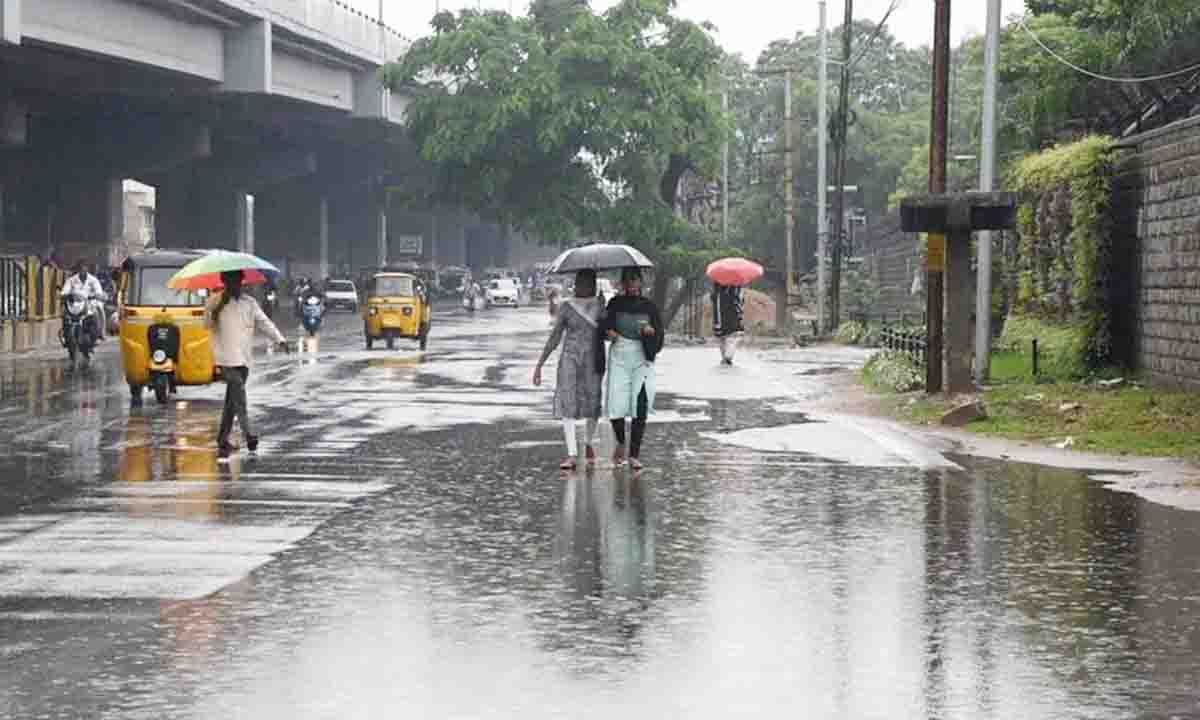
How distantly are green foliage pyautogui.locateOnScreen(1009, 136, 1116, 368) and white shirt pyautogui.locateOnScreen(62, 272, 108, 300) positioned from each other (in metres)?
16.4

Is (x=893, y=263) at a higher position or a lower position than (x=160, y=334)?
higher

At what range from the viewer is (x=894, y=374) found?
29938mm

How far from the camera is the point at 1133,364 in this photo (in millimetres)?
27453

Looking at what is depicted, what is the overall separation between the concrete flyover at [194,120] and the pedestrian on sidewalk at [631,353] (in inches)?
893

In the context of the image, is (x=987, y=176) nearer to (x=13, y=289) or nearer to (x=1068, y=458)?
(x=1068, y=458)

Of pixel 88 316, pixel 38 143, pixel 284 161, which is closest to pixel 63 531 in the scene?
pixel 88 316

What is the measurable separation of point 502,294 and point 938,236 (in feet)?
267

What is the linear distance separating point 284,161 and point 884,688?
253 ft

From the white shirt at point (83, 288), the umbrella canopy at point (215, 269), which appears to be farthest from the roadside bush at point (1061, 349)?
the white shirt at point (83, 288)

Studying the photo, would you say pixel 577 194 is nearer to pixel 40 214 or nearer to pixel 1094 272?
pixel 40 214

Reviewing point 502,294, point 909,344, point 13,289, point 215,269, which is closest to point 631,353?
point 215,269

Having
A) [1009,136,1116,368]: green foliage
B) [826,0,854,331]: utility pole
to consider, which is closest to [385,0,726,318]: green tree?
[826,0,854,331]: utility pole

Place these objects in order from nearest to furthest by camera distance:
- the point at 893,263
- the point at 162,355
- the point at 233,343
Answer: the point at 233,343 < the point at 162,355 < the point at 893,263

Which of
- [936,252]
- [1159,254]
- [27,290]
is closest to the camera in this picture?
[1159,254]
